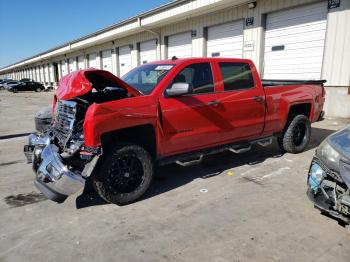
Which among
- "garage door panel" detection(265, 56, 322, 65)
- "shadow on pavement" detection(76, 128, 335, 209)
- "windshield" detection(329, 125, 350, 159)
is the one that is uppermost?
"garage door panel" detection(265, 56, 322, 65)

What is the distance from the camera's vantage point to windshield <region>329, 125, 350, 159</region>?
113 inches

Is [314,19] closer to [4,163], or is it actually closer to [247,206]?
[247,206]

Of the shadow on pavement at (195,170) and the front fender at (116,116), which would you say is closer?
the front fender at (116,116)

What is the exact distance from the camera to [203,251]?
9.46 feet

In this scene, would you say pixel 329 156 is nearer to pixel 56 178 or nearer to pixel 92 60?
→ pixel 56 178

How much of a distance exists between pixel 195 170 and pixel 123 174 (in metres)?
1.69

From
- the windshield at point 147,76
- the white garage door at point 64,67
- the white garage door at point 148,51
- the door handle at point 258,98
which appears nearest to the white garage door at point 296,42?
the door handle at point 258,98

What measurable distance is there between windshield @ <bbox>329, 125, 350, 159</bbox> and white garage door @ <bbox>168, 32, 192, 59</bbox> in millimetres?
13589

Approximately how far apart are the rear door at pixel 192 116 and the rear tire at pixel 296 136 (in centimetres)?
176

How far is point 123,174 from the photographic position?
3.87m

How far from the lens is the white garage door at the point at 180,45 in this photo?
16.2 metres

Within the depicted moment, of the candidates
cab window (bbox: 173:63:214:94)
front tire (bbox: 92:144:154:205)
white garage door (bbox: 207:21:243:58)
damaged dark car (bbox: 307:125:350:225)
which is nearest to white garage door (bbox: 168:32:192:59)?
white garage door (bbox: 207:21:243:58)

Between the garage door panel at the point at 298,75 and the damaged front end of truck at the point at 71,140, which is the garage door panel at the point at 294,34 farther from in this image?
the damaged front end of truck at the point at 71,140

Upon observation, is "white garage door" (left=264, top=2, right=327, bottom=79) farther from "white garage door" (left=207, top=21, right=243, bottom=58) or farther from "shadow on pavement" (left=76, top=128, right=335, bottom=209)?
"shadow on pavement" (left=76, top=128, right=335, bottom=209)
